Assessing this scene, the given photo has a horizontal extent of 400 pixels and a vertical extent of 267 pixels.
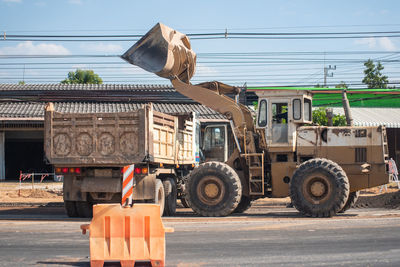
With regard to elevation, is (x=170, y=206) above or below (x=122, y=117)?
below

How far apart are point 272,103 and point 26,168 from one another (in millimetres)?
23004

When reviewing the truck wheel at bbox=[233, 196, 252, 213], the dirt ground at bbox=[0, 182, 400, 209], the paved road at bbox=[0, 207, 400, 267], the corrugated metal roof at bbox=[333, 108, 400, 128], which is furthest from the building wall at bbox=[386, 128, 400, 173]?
the paved road at bbox=[0, 207, 400, 267]

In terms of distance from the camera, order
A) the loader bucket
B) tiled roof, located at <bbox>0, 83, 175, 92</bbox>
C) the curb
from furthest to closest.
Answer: tiled roof, located at <bbox>0, 83, 175, 92</bbox>
the curb
the loader bucket

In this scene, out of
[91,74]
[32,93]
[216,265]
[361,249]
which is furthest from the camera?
[91,74]

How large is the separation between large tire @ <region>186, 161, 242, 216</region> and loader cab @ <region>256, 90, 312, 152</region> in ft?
5.25

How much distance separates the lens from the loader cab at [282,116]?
1603 cm

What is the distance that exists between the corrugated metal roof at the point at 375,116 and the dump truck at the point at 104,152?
21.4 meters

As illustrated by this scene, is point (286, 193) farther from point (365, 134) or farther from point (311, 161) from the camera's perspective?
point (365, 134)

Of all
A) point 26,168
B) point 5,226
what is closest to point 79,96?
point 26,168

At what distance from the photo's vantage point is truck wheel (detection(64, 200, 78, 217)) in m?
15.8

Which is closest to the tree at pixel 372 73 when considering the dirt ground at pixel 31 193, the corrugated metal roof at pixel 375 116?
the corrugated metal roof at pixel 375 116

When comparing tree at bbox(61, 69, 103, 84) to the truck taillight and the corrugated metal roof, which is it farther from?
the truck taillight

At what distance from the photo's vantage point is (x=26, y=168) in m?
35.0

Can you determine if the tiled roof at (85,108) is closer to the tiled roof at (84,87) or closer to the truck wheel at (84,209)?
the tiled roof at (84,87)
